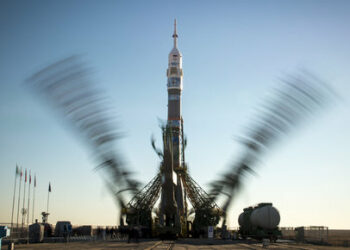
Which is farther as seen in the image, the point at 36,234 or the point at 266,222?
the point at 266,222

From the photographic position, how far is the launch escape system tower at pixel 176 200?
161ft

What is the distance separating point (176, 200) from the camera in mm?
70250

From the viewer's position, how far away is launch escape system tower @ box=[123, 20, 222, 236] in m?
49.1

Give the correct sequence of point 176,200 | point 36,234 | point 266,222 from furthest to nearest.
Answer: point 176,200
point 266,222
point 36,234

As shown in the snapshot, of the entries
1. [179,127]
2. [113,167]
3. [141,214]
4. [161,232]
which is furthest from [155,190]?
[113,167]

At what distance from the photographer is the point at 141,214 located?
70.2 meters

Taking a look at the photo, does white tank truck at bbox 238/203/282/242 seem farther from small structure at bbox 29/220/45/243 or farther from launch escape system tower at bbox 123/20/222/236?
small structure at bbox 29/220/45/243

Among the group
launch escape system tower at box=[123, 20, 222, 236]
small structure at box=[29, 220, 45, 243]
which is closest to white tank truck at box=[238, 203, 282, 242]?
launch escape system tower at box=[123, 20, 222, 236]

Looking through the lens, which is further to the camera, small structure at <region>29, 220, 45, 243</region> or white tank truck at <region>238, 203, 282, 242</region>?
white tank truck at <region>238, 203, 282, 242</region>

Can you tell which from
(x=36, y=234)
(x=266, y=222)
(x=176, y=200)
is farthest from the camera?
(x=176, y=200)

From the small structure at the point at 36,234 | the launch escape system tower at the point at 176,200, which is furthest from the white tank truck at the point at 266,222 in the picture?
the small structure at the point at 36,234

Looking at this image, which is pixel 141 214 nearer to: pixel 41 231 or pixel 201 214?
pixel 201 214

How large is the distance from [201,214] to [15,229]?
3505 cm

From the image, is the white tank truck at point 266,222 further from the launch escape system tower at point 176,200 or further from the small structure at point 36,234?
the small structure at point 36,234
